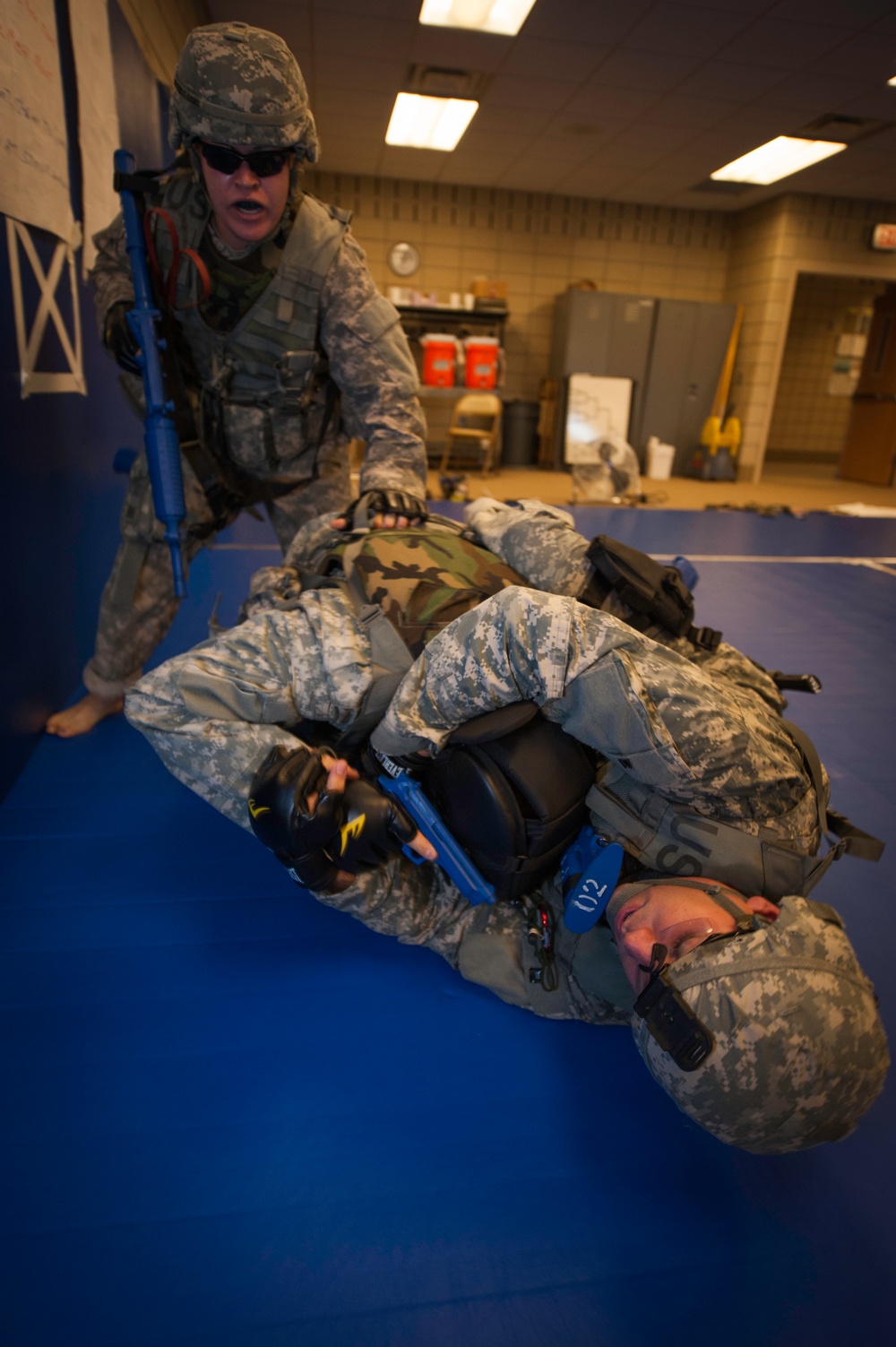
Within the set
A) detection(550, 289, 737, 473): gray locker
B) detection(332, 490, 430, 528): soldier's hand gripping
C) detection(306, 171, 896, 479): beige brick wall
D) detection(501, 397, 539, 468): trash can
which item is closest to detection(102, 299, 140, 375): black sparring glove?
detection(332, 490, 430, 528): soldier's hand gripping

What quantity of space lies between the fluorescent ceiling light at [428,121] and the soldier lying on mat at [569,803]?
629 centimetres

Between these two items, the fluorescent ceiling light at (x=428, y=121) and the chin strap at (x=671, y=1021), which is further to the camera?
the fluorescent ceiling light at (x=428, y=121)

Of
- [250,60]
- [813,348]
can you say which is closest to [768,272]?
[813,348]

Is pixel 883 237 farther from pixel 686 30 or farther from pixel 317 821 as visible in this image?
pixel 317 821

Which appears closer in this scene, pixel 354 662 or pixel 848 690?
pixel 354 662

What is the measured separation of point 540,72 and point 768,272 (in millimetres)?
4220

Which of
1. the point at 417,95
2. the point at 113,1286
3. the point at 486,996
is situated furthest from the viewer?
the point at 417,95

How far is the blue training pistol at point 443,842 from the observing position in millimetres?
1369

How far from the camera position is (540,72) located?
5445 millimetres

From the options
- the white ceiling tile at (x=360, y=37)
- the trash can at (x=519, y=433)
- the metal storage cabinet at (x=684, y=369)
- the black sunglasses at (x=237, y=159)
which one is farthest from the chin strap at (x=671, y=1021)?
the metal storage cabinet at (x=684, y=369)

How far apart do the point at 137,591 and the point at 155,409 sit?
0.52m

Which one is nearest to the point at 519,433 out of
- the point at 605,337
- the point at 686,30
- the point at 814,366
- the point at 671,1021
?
the point at 605,337

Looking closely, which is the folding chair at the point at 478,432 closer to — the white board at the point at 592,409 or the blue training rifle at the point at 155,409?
the white board at the point at 592,409

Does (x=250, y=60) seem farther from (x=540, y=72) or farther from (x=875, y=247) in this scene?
(x=875, y=247)
